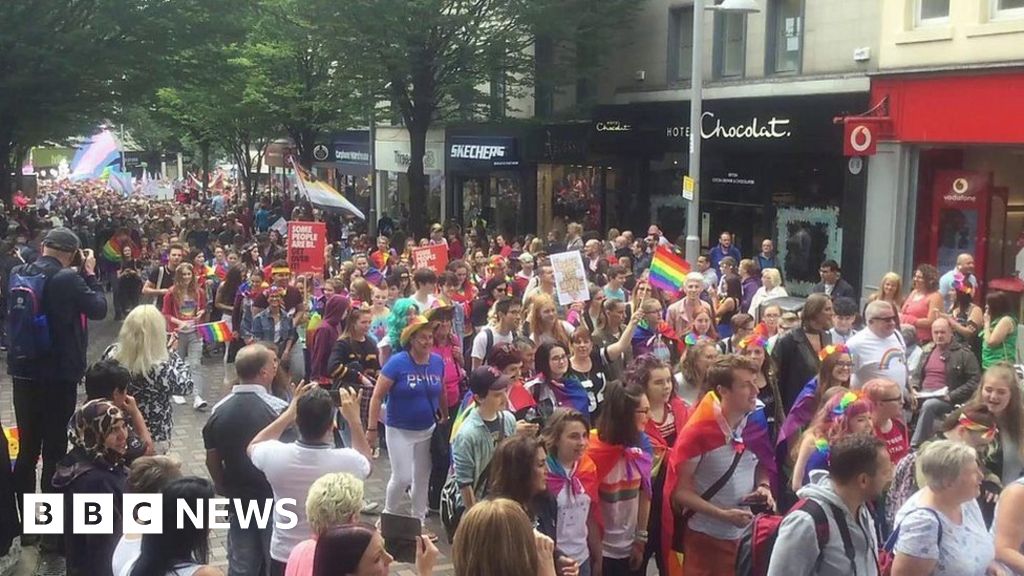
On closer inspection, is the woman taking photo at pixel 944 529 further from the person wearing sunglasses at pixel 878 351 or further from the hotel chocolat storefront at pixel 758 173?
the hotel chocolat storefront at pixel 758 173

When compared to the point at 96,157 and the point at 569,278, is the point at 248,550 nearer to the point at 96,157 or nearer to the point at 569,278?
the point at 569,278

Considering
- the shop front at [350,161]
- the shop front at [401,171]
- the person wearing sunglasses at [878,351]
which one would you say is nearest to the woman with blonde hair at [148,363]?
the person wearing sunglasses at [878,351]

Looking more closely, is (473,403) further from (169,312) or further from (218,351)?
(218,351)

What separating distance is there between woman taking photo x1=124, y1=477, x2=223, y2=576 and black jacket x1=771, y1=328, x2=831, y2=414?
4861 mm

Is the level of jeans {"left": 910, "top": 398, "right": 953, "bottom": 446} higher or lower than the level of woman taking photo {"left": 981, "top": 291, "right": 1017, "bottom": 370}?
lower

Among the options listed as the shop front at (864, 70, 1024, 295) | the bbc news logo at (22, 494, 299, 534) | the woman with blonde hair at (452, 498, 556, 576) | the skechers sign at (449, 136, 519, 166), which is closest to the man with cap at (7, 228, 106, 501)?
the bbc news logo at (22, 494, 299, 534)

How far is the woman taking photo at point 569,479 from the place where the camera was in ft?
16.9

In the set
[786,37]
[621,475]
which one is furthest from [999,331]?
[786,37]

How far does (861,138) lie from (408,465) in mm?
12476

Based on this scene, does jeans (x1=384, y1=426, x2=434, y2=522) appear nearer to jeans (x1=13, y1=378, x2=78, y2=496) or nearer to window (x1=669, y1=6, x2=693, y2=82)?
jeans (x1=13, y1=378, x2=78, y2=496)

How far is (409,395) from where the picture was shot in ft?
24.6

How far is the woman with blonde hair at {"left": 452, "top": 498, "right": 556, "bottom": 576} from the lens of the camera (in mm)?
3625

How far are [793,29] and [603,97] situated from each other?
20.8 feet

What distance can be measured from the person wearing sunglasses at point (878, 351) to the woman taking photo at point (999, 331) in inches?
64.4
